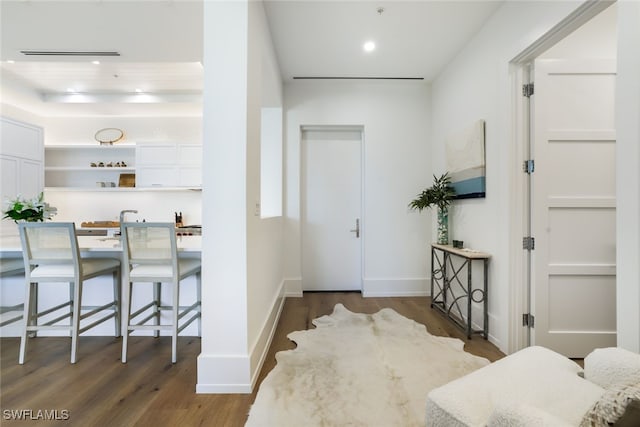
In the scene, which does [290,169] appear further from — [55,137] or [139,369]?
[55,137]

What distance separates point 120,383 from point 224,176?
1.58m

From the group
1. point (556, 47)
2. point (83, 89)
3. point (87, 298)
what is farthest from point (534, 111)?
point (83, 89)

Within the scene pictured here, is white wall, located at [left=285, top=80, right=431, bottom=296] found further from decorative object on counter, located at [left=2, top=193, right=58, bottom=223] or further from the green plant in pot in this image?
decorative object on counter, located at [left=2, top=193, right=58, bottom=223]

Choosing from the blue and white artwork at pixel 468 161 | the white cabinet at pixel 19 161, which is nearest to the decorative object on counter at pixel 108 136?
the white cabinet at pixel 19 161

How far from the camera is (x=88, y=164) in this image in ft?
15.5

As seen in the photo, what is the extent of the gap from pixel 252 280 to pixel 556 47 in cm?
308

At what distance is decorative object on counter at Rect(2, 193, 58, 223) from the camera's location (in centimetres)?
235

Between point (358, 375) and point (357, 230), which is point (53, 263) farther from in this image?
point (357, 230)

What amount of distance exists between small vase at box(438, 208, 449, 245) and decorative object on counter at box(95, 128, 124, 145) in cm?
529

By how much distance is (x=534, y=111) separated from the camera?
84.3 inches

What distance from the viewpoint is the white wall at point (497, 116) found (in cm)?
209

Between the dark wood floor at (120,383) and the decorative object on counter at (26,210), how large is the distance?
1100 mm

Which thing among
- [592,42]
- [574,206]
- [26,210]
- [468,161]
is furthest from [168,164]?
[592,42]

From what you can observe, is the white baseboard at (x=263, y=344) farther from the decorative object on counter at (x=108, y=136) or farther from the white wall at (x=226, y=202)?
the decorative object on counter at (x=108, y=136)
